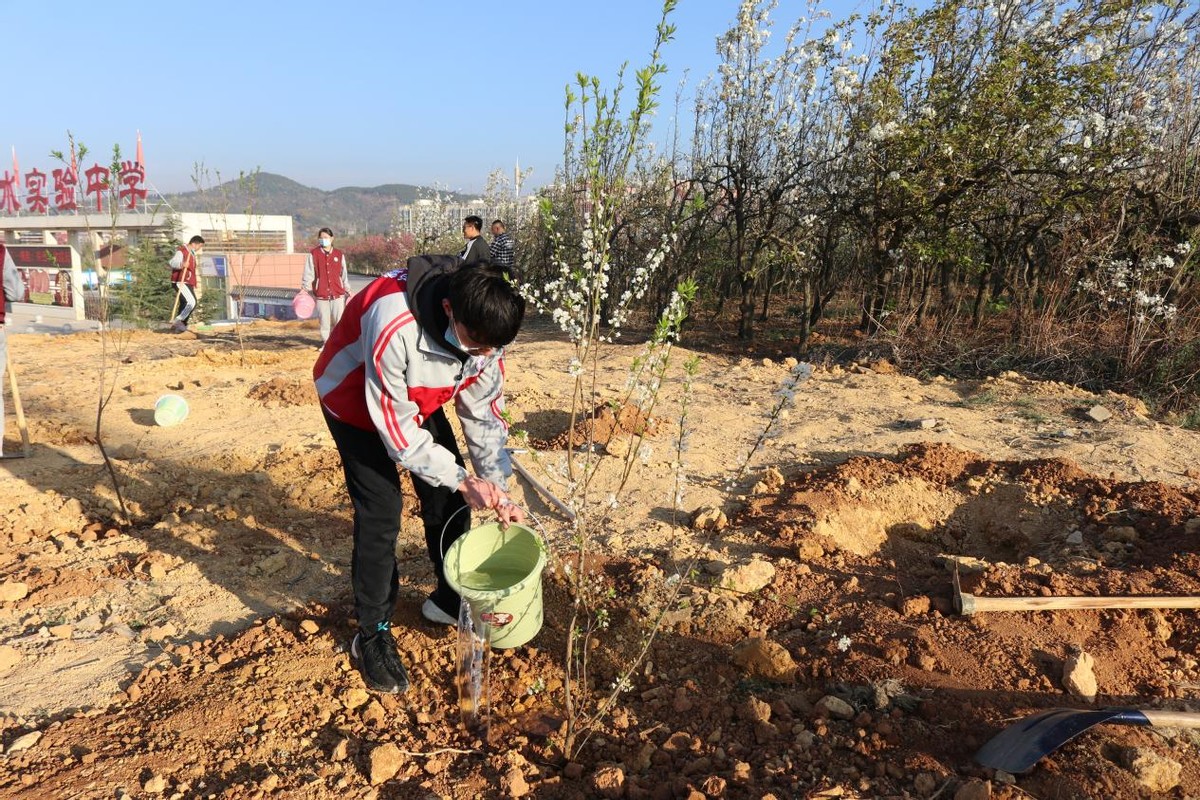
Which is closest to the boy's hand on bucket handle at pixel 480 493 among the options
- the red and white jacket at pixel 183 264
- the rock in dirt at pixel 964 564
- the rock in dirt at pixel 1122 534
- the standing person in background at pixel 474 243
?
the rock in dirt at pixel 964 564

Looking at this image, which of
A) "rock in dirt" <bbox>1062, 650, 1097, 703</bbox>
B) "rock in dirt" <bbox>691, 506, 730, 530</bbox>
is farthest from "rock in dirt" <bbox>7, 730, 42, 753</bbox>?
"rock in dirt" <bbox>1062, 650, 1097, 703</bbox>

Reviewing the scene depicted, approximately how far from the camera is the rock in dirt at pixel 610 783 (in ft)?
6.89

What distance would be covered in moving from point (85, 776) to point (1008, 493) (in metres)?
4.37

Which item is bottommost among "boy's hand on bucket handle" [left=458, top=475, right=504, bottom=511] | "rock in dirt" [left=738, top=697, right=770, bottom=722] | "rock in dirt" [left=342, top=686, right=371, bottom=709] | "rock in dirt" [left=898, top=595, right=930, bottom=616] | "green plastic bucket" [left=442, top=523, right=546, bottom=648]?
"rock in dirt" [left=342, top=686, right=371, bottom=709]

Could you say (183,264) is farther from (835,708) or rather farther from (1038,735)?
(1038,735)

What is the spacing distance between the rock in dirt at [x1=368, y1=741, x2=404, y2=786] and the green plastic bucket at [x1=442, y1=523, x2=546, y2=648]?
449mm

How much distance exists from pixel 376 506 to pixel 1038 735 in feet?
7.17

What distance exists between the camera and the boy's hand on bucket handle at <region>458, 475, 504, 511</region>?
7.53 feet

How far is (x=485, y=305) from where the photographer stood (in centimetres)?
204

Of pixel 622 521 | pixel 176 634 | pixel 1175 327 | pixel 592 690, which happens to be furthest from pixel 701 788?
pixel 1175 327

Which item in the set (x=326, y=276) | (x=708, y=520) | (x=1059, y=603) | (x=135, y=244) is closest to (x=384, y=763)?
(x=708, y=520)

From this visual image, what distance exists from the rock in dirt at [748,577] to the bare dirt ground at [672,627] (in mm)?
17

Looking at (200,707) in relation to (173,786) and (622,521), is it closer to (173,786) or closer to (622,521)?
(173,786)

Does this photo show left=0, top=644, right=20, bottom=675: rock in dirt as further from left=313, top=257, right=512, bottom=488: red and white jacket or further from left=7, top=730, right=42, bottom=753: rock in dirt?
left=313, top=257, right=512, bottom=488: red and white jacket
